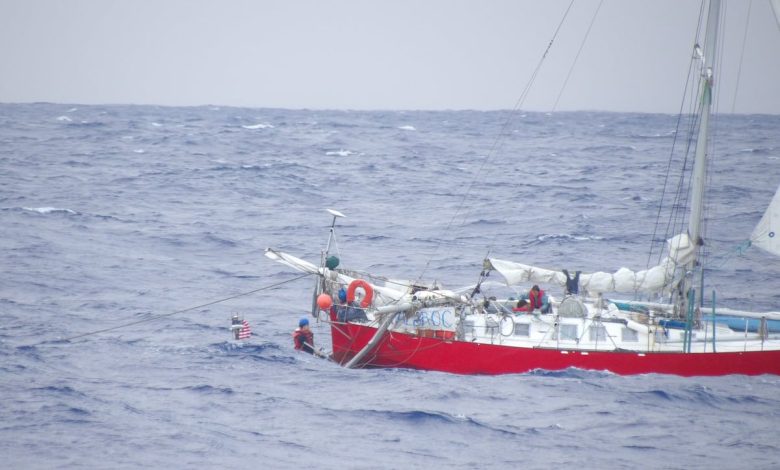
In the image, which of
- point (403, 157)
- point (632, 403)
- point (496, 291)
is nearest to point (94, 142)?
point (403, 157)

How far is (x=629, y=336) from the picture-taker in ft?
96.3

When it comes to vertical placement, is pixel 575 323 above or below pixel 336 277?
below

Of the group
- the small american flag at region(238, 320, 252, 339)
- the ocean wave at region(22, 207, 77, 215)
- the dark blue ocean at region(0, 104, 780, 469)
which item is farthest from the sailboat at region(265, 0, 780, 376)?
the ocean wave at region(22, 207, 77, 215)

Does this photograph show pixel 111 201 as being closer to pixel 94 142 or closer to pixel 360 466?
pixel 94 142

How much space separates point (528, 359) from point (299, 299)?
13499 millimetres

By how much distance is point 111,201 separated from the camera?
60.0m

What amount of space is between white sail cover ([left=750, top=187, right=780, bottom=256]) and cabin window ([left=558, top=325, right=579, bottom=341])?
5.98 m

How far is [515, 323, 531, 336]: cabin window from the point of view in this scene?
29625 mm

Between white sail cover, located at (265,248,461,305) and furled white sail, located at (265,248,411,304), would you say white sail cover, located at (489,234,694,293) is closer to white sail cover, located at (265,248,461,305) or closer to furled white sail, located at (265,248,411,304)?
white sail cover, located at (265,248,461,305)

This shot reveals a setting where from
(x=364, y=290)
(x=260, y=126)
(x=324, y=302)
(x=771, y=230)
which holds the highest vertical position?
(x=260, y=126)

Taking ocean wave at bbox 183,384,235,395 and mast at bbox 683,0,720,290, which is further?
mast at bbox 683,0,720,290

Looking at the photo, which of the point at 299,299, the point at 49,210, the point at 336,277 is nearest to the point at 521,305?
the point at 336,277

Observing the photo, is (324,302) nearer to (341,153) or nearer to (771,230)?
(771,230)

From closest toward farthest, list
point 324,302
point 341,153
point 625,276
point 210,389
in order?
1. point 210,389
2. point 324,302
3. point 625,276
4. point 341,153
